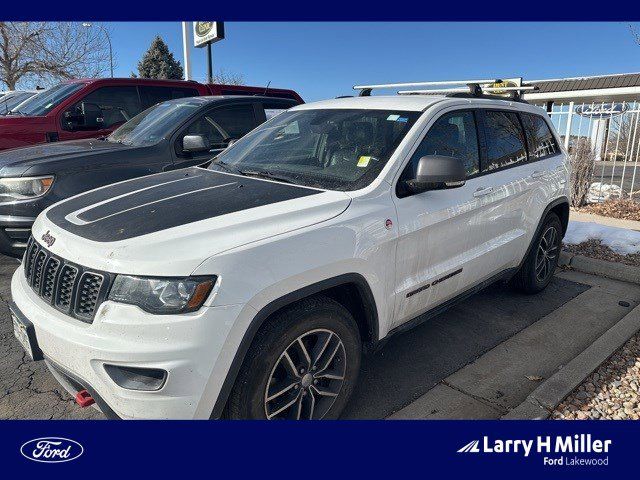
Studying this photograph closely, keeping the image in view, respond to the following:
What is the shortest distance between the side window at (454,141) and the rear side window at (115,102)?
503 centimetres

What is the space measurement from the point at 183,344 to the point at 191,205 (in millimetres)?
848

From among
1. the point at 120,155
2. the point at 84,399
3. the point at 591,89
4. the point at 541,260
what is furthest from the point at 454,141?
the point at 591,89

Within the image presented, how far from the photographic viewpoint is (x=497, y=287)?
16.1 feet

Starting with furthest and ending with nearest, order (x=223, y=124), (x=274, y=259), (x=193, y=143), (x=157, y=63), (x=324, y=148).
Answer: (x=157, y=63)
(x=223, y=124)
(x=193, y=143)
(x=324, y=148)
(x=274, y=259)

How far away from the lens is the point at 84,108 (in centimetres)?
622

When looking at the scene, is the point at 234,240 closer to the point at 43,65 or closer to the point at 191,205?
the point at 191,205

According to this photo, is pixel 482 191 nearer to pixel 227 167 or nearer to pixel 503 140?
pixel 503 140

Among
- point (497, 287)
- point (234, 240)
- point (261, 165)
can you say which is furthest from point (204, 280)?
point (497, 287)

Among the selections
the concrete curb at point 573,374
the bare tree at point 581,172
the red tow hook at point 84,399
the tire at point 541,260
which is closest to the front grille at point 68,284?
Result: the red tow hook at point 84,399

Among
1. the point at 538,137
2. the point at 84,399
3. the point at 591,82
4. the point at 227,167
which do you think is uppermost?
the point at 591,82

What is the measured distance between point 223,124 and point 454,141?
309 centimetres

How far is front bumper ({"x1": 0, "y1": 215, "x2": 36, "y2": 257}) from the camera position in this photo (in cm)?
408

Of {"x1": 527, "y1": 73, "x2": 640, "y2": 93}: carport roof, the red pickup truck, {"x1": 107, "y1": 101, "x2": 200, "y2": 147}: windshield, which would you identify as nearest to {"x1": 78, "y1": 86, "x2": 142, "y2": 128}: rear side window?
the red pickup truck

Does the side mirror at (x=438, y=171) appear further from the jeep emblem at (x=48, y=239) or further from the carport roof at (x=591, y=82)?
the carport roof at (x=591, y=82)
